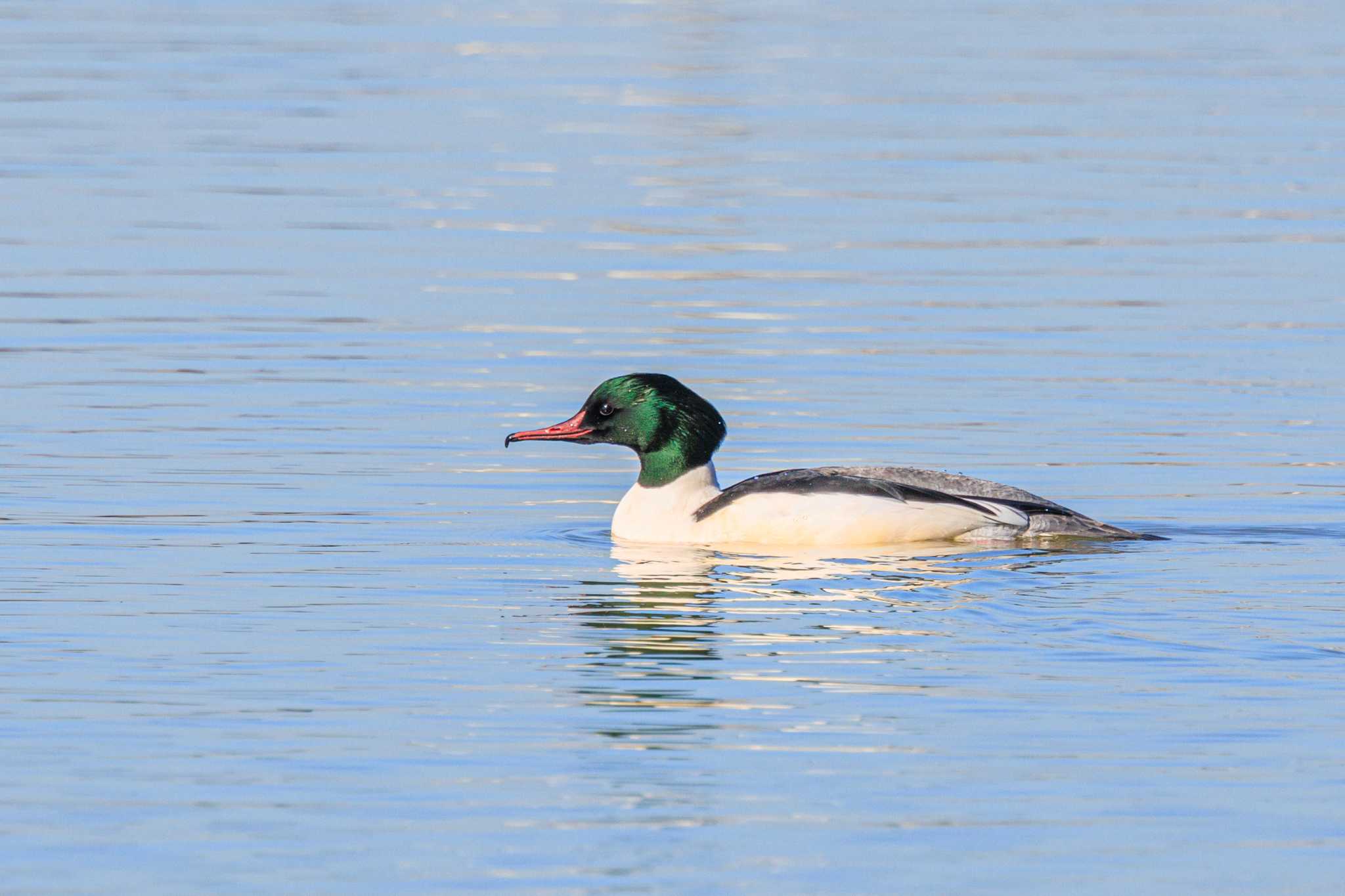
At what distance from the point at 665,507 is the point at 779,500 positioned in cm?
77

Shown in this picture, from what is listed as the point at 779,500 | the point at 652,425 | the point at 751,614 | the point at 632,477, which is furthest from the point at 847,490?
the point at 632,477

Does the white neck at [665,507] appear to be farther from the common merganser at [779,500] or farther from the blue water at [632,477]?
the blue water at [632,477]

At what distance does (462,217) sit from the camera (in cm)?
2553

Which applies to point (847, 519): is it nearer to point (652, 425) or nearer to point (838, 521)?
point (838, 521)

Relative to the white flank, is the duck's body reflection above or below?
below

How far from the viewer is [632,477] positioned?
16859 mm

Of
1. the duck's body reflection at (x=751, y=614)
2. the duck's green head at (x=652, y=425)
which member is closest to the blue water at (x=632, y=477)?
the duck's body reflection at (x=751, y=614)

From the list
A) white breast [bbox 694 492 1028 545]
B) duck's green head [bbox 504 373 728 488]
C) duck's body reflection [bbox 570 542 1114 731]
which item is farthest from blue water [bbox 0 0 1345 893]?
duck's green head [bbox 504 373 728 488]

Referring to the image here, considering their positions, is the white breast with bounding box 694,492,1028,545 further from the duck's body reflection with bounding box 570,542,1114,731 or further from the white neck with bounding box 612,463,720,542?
the white neck with bounding box 612,463,720,542

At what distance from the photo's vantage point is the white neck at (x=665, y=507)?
14.0m

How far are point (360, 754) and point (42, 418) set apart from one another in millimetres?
7939

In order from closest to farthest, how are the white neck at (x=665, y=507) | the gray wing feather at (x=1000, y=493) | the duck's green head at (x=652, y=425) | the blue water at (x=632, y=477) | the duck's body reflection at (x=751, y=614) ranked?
the blue water at (x=632, y=477)
the duck's body reflection at (x=751, y=614)
the gray wing feather at (x=1000, y=493)
the white neck at (x=665, y=507)
the duck's green head at (x=652, y=425)

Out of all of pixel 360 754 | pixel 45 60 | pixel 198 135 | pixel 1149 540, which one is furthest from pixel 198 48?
pixel 360 754

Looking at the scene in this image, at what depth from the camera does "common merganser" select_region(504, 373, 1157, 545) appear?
537 inches
